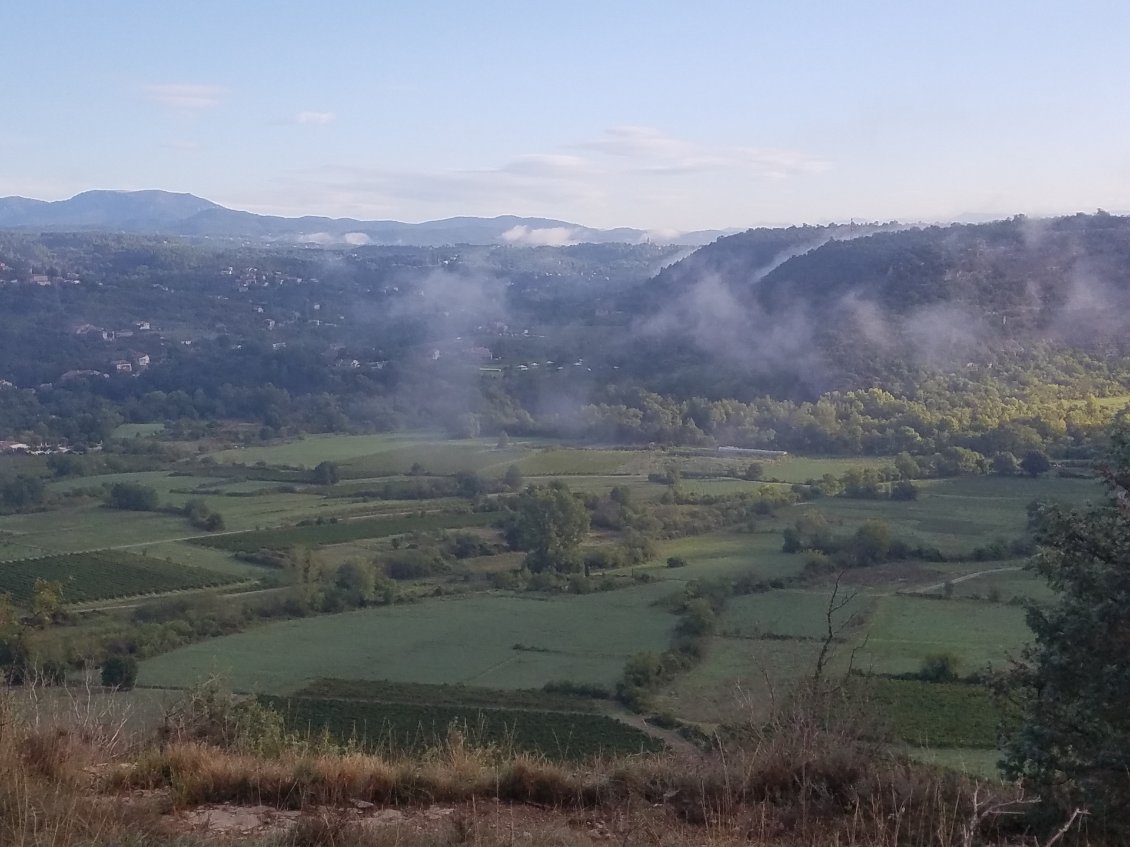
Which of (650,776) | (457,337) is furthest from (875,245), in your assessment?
(650,776)

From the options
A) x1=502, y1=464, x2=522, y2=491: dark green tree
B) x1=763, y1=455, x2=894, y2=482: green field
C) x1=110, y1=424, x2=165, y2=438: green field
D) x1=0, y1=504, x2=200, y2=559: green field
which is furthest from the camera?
x1=110, y1=424, x2=165, y2=438: green field

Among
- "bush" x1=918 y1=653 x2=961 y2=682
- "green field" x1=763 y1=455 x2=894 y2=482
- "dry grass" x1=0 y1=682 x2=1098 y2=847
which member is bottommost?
"bush" x1=918 y1=653 x2=961 y2=682

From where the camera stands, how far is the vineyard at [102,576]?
24609 millimetres

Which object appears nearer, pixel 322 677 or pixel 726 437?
pixel 322 677

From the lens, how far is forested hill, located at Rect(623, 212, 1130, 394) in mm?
48688

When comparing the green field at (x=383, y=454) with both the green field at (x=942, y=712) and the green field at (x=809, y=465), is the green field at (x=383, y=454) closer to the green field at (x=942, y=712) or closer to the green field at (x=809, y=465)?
the green field at (x=809, y=465)

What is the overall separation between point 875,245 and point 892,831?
194 ft

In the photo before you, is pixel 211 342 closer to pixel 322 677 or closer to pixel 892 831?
pixel 322 677

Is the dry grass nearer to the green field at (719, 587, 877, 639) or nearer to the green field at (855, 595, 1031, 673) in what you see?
the green field at (855, 595, 1031, 673)

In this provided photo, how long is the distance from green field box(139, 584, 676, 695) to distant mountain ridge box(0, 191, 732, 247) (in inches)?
4363

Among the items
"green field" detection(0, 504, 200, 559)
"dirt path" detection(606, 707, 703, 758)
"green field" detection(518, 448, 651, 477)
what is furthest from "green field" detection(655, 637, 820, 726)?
"green field" detection(518, 448, 651, 477)

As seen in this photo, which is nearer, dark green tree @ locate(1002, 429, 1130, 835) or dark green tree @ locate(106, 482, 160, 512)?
dark green tree @ locate(1002, 429, 1130, 835)

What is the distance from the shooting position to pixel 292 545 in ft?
96.8

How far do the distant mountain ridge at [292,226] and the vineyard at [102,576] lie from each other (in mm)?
108942
